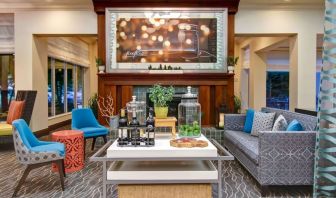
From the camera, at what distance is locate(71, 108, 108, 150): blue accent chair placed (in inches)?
214

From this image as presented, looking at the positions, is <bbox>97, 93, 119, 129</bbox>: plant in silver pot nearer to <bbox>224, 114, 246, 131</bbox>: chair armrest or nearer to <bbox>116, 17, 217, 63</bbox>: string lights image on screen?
<bbox>116, 17, 217, 63</bbox>: string lights image on screen

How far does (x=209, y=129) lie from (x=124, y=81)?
2.15 metres

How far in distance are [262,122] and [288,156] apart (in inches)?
58.8

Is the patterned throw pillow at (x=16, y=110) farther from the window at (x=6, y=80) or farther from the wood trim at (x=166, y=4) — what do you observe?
the wood trim at (x=166, y=4)

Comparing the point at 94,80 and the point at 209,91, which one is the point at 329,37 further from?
the point at 94,80

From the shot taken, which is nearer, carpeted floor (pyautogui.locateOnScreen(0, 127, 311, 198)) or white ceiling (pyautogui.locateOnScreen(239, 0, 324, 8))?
carpeted floor (pyautogui.locateOnScreen(0, 127, 311, 198))

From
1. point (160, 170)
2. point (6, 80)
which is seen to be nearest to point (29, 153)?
point (160, 170)

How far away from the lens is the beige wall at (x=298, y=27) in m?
7.00

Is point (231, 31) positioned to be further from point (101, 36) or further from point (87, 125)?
point (87, 125)

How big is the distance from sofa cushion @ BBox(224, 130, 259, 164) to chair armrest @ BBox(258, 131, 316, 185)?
0.20m

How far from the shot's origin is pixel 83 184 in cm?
385

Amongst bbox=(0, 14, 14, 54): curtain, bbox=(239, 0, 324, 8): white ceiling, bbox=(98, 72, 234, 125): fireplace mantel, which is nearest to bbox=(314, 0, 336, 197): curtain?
bbox=(98, 72, 234, 125): fireplace mantel

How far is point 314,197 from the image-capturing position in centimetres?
324

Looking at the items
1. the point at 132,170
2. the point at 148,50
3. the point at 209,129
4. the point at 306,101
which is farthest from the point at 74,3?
the point at 306,101
